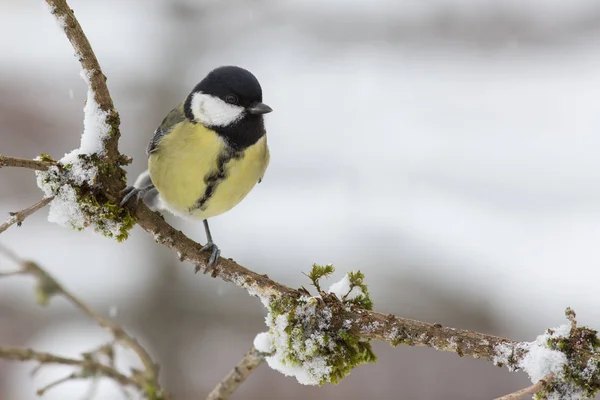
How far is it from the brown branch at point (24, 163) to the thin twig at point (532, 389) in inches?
34.5

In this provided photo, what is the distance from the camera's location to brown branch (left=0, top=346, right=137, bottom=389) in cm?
46

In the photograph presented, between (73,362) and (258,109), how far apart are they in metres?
1.22

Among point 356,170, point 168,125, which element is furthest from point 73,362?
point 356,170

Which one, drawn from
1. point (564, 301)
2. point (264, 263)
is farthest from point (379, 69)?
point (564, 301)

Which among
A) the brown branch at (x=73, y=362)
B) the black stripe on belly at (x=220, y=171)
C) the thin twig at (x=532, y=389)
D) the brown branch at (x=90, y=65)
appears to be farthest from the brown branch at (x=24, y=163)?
the thin twig at (x=532, y=389)

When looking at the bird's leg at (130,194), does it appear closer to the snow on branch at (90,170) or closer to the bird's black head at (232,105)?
the snow on branch at (90,170)

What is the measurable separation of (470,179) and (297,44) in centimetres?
164

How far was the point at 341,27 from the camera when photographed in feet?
15.5

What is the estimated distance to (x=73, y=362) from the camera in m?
0.46

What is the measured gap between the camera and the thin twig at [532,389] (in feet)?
2.63

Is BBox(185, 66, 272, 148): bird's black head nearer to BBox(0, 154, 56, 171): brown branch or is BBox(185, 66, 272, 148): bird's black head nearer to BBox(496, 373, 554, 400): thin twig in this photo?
BBox(0, 154, 56, 171): brown branch

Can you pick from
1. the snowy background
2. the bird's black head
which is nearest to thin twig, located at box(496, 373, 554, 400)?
the bird's black head

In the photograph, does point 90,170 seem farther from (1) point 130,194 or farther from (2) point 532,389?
(2) point 532,389

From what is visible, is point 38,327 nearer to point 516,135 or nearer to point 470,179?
point 470,179
